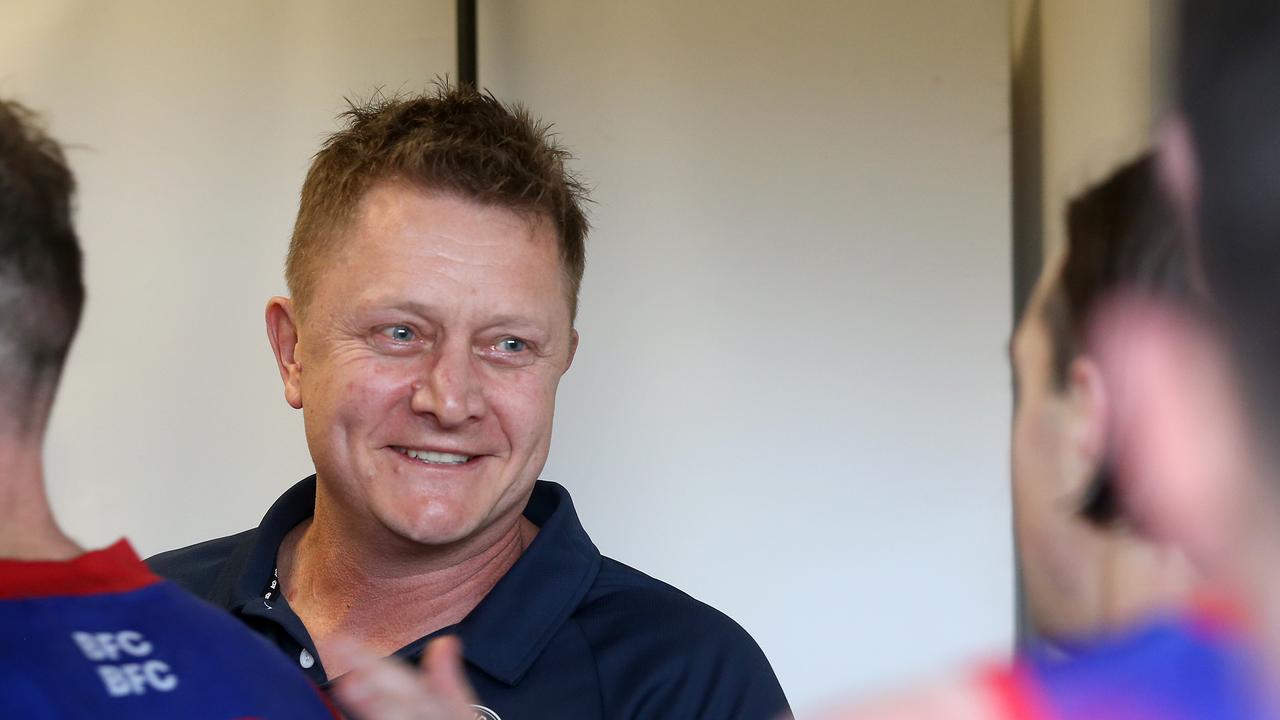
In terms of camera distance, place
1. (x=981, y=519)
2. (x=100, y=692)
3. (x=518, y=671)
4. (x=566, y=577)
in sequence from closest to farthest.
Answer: (x=100, y=692), (x=518, y=671), (x=566, y=577), (x=981, y=519)

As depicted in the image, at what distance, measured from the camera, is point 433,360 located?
135cm

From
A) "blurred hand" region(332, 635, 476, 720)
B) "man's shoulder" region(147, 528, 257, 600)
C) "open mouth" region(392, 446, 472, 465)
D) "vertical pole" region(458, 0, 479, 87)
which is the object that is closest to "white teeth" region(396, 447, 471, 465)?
"open mouth" region(392, 446, 472, 465)

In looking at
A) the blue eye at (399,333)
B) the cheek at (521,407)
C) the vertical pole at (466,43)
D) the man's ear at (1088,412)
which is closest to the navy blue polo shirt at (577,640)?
the cheek at (521,407)

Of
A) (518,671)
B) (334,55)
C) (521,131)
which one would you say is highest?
(334,55)

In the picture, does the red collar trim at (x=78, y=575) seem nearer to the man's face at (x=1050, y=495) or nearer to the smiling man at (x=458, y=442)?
the man's face at (x=1050, y=495)

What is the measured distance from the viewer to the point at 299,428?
2307 millimetres

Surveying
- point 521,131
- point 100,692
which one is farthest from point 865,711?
point 521,131

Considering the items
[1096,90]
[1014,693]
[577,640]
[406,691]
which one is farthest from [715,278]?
[1014,693]

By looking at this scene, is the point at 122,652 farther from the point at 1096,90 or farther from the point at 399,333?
the point at 399,333

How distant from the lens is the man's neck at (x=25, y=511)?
691 mm

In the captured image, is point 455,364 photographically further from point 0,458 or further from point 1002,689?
point 1002,689

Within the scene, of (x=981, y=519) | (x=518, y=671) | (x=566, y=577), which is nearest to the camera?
(x=518, y=671)

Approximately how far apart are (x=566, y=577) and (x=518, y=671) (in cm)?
13

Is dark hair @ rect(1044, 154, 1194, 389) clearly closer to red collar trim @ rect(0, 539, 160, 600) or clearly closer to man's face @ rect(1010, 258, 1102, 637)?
man's face @ rect(1010, 258, 1102, 637)
